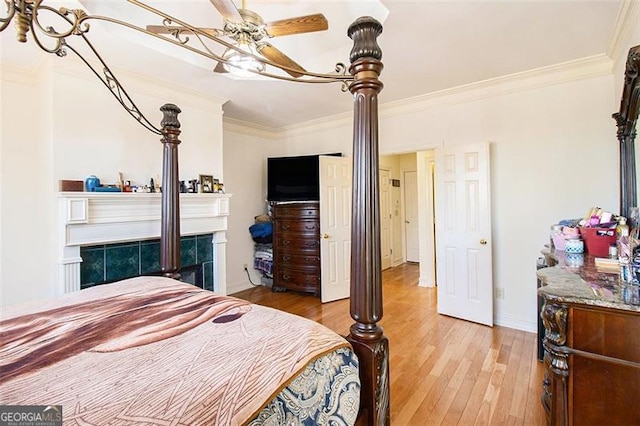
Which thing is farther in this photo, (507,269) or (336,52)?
(507,269)

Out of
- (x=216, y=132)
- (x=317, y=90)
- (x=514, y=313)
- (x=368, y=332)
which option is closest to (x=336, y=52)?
(x=317, y=90)

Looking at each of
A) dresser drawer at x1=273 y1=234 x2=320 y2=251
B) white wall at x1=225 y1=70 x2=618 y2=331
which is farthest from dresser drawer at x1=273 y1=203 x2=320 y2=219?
white wall at x1=225 y1=70 x2=618 y2=331

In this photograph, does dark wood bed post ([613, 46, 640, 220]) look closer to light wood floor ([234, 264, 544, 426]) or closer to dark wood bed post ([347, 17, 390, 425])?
light wood floor ([234, 264, 544, 426])

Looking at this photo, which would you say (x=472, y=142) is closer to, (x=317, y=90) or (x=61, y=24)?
(x=317, y=90)

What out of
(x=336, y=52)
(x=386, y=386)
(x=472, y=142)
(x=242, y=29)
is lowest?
(x=386, y=386)

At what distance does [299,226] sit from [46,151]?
2739 millimetres

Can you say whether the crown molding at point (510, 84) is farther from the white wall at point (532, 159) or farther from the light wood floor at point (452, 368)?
the light wood floor at point (452, 368)

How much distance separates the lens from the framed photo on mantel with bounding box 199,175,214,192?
318 cm

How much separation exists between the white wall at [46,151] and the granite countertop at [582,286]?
3.25 m

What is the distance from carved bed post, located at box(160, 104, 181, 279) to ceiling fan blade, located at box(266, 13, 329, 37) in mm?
976

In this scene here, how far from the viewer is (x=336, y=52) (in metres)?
2.71

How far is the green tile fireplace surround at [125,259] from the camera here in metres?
2.40

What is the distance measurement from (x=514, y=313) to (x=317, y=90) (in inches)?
127

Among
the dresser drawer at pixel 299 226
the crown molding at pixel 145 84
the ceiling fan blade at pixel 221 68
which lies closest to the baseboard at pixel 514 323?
the dresser drawer at pixel 299 226
